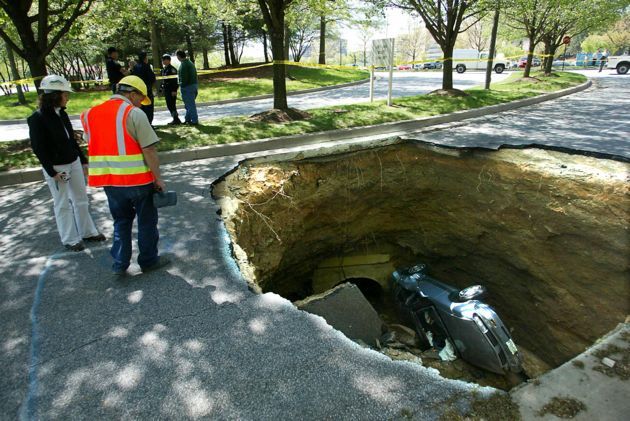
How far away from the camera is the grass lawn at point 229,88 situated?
15773 millimetres

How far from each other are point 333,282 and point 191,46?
21086mm

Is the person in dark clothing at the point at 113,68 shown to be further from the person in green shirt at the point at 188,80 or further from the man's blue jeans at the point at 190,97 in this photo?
the man's blue jeans at the point at 190,97

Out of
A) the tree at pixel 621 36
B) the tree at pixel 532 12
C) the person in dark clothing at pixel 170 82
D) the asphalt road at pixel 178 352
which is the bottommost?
the asphalt road at pixel 178 352

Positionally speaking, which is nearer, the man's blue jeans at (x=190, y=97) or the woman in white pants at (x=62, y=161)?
the woman in white pants at (x=62, y=161)

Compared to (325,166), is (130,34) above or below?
above

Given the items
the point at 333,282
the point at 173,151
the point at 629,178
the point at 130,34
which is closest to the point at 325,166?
the point at 333,282

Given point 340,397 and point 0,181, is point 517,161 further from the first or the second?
point 0,181

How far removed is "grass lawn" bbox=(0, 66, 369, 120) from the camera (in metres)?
15.8

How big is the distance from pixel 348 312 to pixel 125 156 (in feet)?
9.03

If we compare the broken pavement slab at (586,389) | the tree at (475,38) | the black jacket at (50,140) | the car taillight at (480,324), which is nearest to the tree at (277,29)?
the black jacket at (50,140)

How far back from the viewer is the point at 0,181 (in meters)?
6.86

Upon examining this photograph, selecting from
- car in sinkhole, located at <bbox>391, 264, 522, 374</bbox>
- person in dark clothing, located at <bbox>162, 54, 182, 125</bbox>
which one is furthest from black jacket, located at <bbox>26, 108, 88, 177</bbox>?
person in dark clothing, located at <bbox>162, 54, 182, 125</bbox>

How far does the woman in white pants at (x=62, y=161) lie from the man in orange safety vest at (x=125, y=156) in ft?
2.75

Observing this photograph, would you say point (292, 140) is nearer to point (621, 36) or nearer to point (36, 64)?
point (36, 64)
